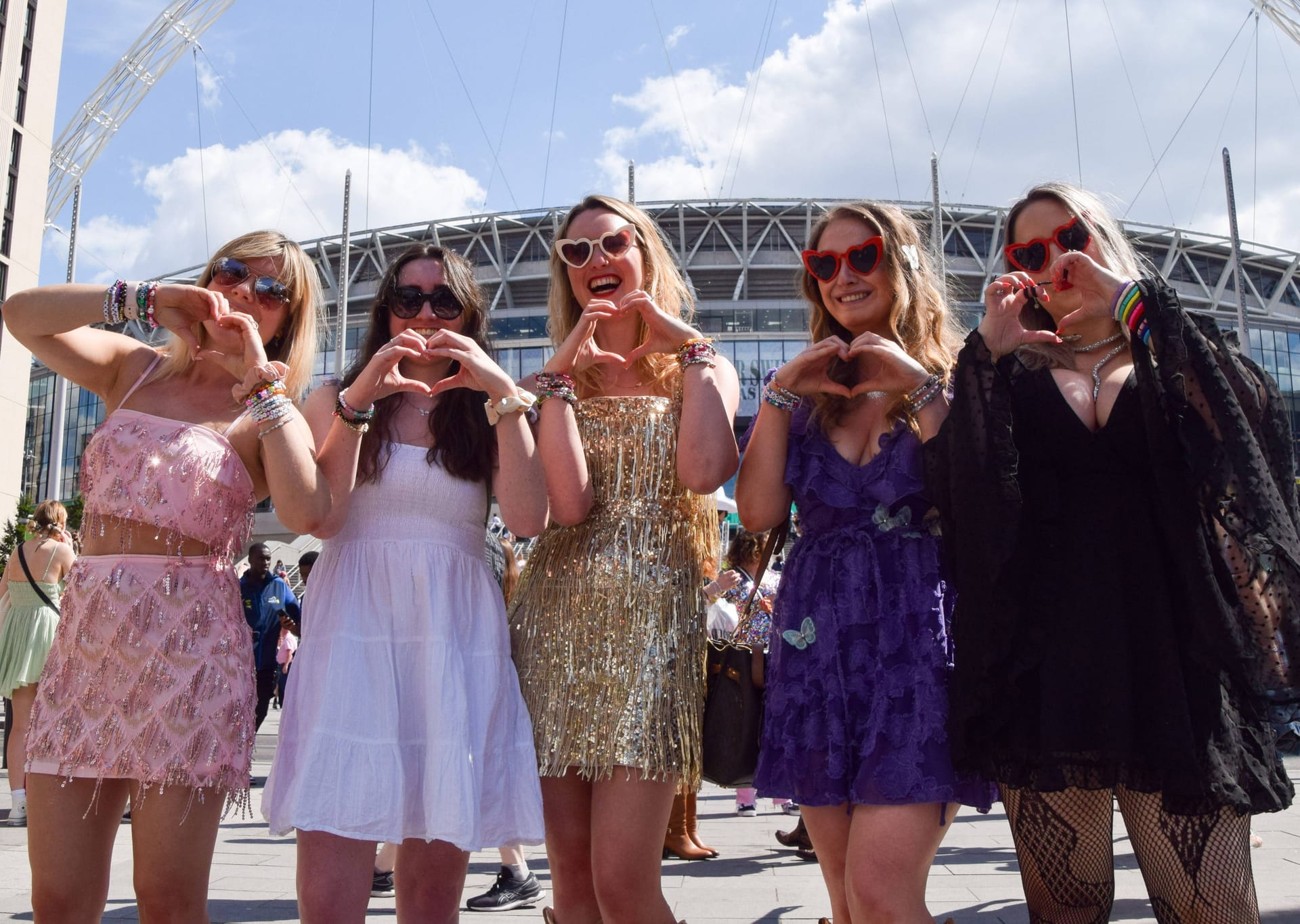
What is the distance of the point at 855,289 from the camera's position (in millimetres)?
3029

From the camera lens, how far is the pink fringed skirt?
8.63ft

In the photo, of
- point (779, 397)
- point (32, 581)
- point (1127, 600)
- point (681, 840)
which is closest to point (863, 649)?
point (1127, 600)

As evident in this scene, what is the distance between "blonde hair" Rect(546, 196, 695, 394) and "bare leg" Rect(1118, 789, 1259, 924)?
1749 millimetres

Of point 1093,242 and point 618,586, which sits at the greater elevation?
point 1093,242

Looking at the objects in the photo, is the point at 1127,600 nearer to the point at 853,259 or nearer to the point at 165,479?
the point at 853,259

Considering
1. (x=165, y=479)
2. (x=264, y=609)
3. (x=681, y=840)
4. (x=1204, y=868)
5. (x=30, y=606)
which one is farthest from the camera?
(x=264, y=609)

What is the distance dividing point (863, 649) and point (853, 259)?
1097mm

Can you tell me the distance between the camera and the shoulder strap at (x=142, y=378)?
2951 mm

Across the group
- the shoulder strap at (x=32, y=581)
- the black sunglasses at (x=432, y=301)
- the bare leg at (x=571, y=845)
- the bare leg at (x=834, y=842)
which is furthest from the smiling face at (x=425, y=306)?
the shoulder strap at (x=32, y=581)

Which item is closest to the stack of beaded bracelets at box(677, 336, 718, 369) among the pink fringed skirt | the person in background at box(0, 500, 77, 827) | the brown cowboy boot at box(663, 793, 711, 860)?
the pink fringed skirt

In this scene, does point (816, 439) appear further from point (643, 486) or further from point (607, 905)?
point (607, 905)

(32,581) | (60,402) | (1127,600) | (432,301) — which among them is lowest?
(1127,600)

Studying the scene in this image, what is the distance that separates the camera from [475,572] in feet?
9.41

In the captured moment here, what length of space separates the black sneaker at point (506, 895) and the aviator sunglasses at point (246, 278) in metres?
3.30
